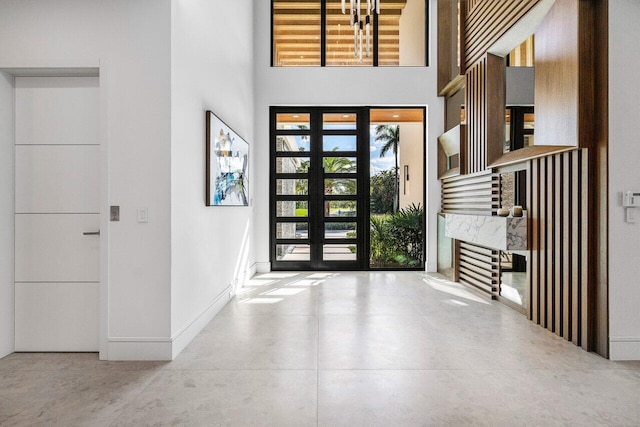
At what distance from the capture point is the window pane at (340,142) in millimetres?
6625

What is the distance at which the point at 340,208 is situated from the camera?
6625 millimetres

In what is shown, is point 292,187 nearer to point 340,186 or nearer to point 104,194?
point 340,186

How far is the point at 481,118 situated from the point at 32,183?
15.4 ft

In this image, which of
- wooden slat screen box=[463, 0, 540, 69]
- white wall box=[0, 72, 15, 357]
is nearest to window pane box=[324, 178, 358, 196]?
wooden slat screen box=[463, 0, 540, 69]

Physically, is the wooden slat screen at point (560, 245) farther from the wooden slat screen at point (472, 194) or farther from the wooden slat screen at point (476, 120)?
the wooden slat screen at point (476, 120)

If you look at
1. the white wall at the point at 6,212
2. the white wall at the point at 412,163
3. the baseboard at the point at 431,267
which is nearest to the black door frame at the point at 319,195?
the baseboard at the point at 431,267

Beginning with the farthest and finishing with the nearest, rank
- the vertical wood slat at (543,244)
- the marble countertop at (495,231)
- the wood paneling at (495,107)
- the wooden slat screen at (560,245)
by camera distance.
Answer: the wood paneling at (495,107) → the marble countertop at (495,231) → the vertical wood slat at (543,244) → the wooden slat screen at (560,245)

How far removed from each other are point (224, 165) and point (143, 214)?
153cm

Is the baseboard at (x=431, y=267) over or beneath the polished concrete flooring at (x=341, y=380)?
over

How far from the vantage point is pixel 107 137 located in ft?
9.23

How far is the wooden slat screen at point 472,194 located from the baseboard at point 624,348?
1946 millimetres

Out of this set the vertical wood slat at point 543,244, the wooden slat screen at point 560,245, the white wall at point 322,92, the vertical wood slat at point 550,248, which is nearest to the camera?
the wooden slat screen at point 560,245

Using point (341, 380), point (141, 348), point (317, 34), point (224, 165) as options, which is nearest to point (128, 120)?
point (224, 165)

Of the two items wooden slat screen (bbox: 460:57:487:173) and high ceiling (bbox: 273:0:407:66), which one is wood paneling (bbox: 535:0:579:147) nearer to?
wooden slat screen (bbox: 460:57:487:173)
